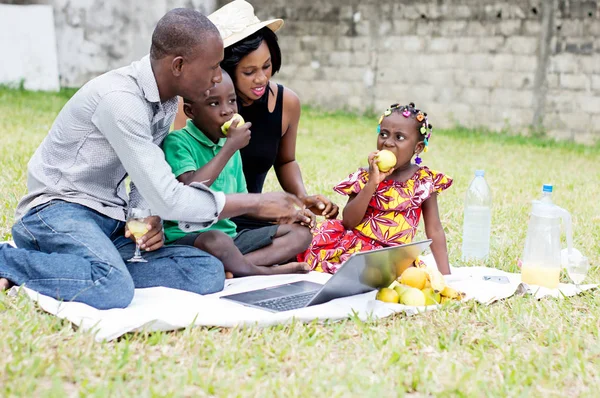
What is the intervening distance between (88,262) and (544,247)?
2.25 metres

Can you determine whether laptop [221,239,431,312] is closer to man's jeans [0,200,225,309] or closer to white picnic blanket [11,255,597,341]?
white picnic blanket [11,255,597,341]

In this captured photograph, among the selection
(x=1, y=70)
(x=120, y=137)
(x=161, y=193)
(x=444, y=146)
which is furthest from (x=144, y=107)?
(x=1, y=70)

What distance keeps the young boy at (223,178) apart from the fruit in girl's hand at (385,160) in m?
0.56

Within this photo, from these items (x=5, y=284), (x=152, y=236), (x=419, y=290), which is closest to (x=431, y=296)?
(x=419, y=290)

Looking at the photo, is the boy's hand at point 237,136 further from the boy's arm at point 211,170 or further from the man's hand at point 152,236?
the man's hand at point 152,236

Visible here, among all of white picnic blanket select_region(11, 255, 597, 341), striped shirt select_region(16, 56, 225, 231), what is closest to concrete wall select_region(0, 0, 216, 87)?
striped shirt select_region(16, 56, 225, 231)

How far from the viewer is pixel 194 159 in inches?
148

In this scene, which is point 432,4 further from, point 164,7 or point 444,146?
point 164,7

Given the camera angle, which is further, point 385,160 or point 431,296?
point 385,160

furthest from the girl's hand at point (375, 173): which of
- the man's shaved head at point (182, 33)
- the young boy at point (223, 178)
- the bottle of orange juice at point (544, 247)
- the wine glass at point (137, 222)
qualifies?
the wine glass at point (137, 222)

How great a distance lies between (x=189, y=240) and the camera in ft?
12.5

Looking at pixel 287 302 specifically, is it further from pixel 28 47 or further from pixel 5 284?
pixel 28 47

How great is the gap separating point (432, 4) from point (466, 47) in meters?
0.93

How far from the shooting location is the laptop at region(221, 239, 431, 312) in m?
3.18
